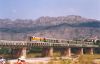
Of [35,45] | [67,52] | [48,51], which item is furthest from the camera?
[67,52]

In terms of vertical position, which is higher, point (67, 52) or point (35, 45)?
point (35, 45)

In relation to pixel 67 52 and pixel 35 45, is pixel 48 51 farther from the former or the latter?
pixel 67 52

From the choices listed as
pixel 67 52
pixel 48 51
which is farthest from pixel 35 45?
pixel 67 52

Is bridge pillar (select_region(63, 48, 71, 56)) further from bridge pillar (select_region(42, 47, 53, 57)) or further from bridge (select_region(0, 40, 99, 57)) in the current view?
bridge pillar (select_region(42, 47, 53, 57))

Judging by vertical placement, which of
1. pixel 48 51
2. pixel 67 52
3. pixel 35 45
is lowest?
pixel 67 52

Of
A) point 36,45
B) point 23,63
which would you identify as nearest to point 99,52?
point 36,45

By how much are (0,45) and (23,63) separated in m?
61.0

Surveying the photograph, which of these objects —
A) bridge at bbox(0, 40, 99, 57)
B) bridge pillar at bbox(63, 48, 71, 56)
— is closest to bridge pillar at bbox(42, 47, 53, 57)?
bridge at bbox(0, 40, 99, 57)

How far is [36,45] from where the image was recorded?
98812mm

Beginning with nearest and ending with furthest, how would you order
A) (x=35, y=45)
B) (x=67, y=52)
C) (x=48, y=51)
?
(x=35, y=45)
(x=48, y=51)
(x=67, y=52)

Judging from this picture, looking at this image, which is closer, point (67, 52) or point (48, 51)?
point (48, 51)

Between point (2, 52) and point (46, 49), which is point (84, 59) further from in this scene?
point (2, 52)

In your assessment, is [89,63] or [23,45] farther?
[23,45]

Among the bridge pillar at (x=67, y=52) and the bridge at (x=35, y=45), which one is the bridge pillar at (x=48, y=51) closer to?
the bridge at (x=35, y=45)
